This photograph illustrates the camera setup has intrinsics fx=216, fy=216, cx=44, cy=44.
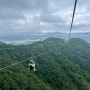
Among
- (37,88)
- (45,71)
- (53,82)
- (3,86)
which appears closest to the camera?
(3,86)

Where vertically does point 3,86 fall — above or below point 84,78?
above

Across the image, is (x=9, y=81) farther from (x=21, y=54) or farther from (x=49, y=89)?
(x=21, y=54)

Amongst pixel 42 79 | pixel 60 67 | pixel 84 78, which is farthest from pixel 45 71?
pixel 84 78

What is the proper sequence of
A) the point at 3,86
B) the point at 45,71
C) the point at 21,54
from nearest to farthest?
the point at 3,86 < the point at 45,71 < the point at 21,54

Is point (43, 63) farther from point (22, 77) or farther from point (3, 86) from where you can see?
point (3, 86)

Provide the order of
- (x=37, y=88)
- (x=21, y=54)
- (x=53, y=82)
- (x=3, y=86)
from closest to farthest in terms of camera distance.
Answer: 1. (x=3, y=86)
2. (x=37, y=88)
3. (x=53, y=82)
4. (x=21, y=54)

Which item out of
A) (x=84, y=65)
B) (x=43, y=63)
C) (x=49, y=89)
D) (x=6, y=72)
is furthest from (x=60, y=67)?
(x=6, y=72)

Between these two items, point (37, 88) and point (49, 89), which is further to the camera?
point (49, 89)

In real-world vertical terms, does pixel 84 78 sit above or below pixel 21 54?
below

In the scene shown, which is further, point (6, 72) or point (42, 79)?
point (42, 79)
